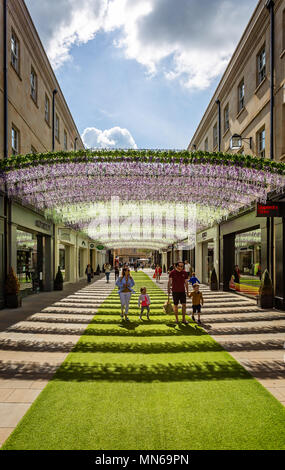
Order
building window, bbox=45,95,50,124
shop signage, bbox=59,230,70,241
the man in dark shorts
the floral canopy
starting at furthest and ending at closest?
shop signage, bbox=59,230,70,241, building window, bbox=45,95,50,124, the floral canopy, the man in dark shorts

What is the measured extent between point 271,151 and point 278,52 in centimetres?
365

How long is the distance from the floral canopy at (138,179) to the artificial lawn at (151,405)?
5132 mm

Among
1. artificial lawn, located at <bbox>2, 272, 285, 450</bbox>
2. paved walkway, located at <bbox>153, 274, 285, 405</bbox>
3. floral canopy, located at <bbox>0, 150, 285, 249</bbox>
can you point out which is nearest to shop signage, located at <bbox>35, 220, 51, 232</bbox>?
floral canopy, located at <bbox>0, 150, 285, 249</bbox>

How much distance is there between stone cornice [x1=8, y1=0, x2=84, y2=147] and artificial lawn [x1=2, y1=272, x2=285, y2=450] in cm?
1367

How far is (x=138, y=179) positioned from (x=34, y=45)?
31.2ft

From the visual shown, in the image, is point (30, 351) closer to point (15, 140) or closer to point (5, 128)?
point (5, 128)

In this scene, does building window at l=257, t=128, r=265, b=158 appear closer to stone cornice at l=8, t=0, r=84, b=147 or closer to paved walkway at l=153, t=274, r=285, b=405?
paved walkway at l=153, t=274, r=285, b=405

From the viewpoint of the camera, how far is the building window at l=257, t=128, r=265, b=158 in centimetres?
1366

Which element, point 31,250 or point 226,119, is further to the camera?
point 226,119

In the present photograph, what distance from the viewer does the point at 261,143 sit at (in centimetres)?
1391

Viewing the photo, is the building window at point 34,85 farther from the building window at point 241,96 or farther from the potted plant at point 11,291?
the building window at point 241,96

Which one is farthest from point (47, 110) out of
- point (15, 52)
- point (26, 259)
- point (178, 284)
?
point (178, 284)

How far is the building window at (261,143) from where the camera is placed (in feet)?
44.8

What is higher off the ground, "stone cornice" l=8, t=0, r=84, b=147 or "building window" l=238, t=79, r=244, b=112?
"stone cornice" l=8, t=0, r=84, b=147
